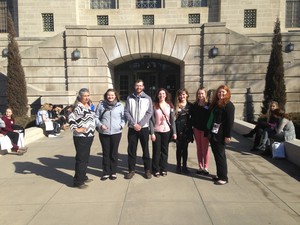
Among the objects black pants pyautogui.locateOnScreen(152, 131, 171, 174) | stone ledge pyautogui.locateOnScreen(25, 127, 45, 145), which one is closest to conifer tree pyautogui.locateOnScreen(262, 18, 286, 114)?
black pants pyautogui.locateOnScreen(152, 131, 171, 174)

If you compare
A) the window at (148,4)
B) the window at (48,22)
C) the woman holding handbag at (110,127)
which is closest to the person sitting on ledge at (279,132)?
the woman holding handbag at (110,127)

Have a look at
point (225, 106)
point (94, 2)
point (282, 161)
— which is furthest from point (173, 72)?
point (225, 106)

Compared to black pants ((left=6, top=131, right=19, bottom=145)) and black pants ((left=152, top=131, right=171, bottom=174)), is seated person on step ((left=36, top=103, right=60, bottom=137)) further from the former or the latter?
black pants ((left=152, top=131, right=171, bottom=174))

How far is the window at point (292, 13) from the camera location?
24344mm

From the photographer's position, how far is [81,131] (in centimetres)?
510

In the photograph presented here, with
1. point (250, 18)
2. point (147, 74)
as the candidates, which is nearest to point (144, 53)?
point (147, 74)

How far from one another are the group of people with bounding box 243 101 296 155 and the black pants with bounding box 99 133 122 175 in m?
4.10

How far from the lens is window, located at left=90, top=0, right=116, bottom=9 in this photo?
24.1m

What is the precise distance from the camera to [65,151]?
839cm

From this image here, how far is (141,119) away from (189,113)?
40.2 inches

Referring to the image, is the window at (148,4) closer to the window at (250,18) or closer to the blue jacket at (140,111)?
the window at (250,18)

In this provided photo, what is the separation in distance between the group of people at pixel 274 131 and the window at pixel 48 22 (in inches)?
806

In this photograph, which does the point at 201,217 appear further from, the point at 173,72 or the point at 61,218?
the point at 173,72

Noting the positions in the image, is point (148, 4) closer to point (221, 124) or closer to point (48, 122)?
point (48, 122)
